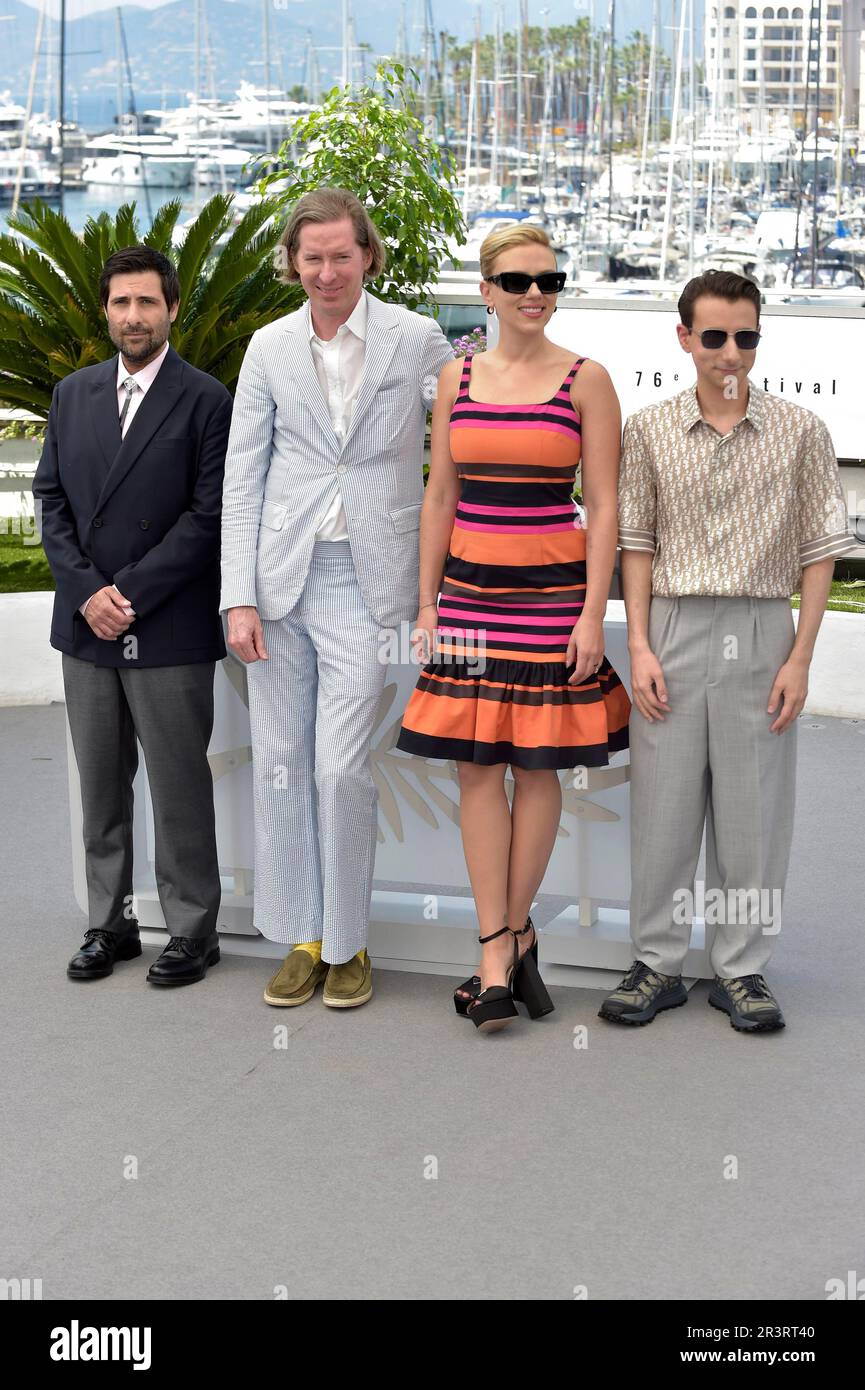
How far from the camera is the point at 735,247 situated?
915 inches

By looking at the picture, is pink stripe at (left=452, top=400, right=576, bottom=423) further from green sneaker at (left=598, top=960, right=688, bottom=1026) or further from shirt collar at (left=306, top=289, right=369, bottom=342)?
Result: green sneaker at (left=598, top=960, right=688, bottom=1026)

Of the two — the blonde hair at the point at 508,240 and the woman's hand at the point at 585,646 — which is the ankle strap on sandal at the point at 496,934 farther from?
the blonde hair at the point at 508,240

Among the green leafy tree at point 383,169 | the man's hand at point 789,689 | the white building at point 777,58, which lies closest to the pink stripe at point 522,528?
the man's hand at point 789,689

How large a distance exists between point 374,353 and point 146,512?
766 mm

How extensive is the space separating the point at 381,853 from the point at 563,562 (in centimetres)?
117

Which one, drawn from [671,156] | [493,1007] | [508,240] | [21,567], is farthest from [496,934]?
[671,156]

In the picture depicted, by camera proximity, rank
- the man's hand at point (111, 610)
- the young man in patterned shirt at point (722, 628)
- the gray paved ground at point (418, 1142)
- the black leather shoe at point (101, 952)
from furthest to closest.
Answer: the black leather shoe at point (101, 952), the man's hand at point (111, 610), the young man in patterned shirt at point (722, 628), the gray paved ground at point (418, 1142)

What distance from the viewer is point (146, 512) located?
450cm

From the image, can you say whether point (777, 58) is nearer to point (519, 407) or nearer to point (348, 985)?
point (519, 407)

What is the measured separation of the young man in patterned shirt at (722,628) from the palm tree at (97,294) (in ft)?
15.3

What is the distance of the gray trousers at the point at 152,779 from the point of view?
461 centimetres

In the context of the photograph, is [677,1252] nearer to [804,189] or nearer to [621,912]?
[621,912]

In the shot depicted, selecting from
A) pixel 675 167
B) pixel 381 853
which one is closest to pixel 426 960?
pixel 381 853

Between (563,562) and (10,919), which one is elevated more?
(563,562)
